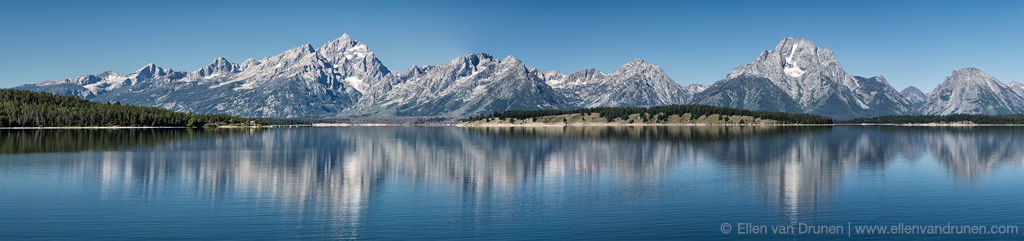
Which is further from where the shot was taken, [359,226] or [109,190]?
[109,190]

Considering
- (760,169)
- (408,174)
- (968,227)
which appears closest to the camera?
(968,227)

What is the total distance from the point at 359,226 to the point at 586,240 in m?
15.5

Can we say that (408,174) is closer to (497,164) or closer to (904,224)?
(497,164)

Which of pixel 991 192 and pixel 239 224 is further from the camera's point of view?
pixel 991 192

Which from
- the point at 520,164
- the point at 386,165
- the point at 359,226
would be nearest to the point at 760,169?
the point at 520,164

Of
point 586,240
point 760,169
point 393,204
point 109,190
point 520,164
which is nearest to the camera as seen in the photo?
point 586,240

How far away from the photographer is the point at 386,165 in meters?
93.7

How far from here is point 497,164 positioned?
9431 centimetres

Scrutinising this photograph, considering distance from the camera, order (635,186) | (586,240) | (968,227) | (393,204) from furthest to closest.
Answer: (635,186) → (393,204) → (968,227) → (586,240)

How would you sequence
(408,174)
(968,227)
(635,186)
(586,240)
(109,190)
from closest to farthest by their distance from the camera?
(586,240), (968,227), (109,190), (635,186), (408,174)

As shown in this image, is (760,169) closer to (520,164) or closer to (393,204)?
(520,164)

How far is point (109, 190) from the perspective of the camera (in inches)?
2383

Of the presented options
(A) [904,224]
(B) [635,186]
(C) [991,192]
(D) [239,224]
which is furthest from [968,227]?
(D) [239,224]

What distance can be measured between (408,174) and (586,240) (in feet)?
140
